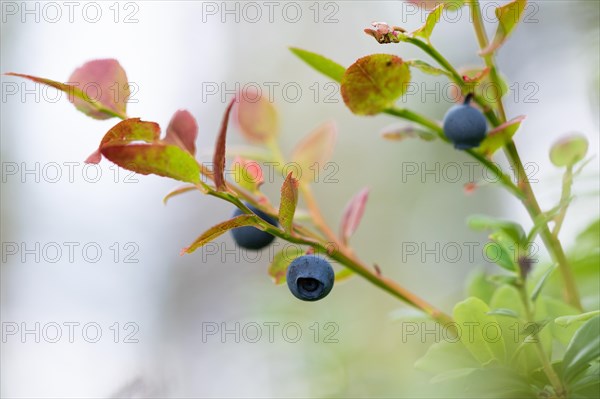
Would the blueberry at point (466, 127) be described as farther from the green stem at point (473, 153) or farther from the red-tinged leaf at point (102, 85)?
the red-tinged leaf at point (102, 85)

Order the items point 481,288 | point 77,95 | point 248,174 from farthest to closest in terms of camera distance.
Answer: point 481,288 → point 248,174 → point 77,95

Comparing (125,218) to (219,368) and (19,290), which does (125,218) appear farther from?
(219,368)

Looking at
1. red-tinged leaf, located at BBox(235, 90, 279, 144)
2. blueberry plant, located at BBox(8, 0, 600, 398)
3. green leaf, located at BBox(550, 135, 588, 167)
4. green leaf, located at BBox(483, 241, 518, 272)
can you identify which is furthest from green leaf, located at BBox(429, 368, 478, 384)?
red-tinged leaf, located at BBox(235, 90, 279, 144)

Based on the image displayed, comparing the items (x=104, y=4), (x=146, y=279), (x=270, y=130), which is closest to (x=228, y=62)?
(x=104, y=4)

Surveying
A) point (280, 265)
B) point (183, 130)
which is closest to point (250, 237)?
point (280, 265)

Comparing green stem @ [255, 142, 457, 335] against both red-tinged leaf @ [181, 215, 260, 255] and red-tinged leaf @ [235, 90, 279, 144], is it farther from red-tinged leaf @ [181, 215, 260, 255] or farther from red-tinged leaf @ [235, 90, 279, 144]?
red-tinged leaf @ [235, 90, 279, 144]

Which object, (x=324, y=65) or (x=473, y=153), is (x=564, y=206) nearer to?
(x=473, y=153)
